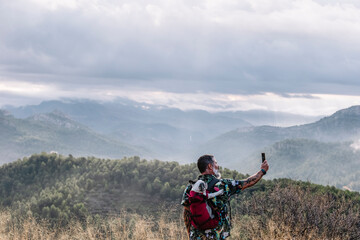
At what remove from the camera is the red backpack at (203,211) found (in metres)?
7.33

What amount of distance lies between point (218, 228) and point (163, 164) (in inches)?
2282

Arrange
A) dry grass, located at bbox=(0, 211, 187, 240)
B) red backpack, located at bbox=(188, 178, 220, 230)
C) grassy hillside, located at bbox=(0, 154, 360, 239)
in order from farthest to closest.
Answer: grassy hillside, located at bbox=(0, 154, 360, 239)
dry grass, located at bbox=(0, 211, 187, 240)
red backpack, located at bbox=(188, 178, 220, 230)

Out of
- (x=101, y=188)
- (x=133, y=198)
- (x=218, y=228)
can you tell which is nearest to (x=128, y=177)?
(x=101, y=188)

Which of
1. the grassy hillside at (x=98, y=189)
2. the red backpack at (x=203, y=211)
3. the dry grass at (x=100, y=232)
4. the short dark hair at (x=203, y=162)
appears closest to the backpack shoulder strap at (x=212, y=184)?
the red backpack at (x=203, y=211)

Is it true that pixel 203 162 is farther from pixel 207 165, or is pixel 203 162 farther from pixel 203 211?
pixel 203 211

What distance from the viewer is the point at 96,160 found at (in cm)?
7762

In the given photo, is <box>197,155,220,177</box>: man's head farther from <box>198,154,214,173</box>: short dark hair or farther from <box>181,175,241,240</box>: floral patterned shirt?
<box>181,175,241,240</box>: floral patterned shirt

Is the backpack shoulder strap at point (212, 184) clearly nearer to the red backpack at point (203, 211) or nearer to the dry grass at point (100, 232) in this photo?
the red backpack at point (203, 211)

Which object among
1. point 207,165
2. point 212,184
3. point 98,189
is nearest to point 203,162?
point 207,165

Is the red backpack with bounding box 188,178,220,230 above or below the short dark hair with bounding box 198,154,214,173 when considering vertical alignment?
below

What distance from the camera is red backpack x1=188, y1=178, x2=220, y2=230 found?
24.0ft

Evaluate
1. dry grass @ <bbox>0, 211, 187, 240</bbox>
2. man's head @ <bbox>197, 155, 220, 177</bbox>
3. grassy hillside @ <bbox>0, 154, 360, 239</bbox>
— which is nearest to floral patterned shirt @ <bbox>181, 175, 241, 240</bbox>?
man's head @ <bbox>197, 155, 220, 177</bbox>

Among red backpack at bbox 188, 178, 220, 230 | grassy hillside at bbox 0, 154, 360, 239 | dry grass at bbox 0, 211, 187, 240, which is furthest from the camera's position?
grassy hillside at bbox 0, 154, 360, 239

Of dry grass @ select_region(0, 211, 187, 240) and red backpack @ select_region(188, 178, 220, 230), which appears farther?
dry grass @ select_region(0, 211, 187, 240)
